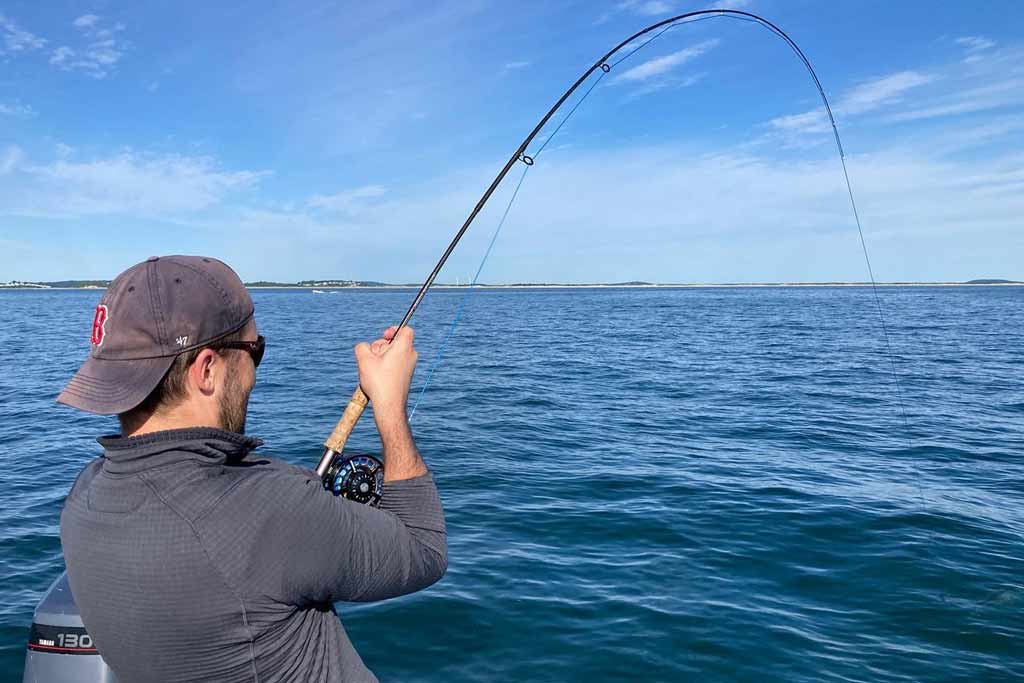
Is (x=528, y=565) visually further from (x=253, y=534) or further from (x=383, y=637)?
(x=253, y=534)

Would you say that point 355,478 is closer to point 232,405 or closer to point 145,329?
point 232,405

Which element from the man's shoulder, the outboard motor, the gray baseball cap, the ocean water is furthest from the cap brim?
the ocean water

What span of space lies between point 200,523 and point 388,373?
0.59 metres

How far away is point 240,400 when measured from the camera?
1744 millimetres

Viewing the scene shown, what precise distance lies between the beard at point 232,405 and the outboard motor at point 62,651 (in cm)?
246

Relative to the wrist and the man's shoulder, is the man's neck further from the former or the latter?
the wrist

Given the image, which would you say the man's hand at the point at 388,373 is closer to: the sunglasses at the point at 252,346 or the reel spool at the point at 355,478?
the sunglasses at the point at 252,346

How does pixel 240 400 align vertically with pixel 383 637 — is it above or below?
above

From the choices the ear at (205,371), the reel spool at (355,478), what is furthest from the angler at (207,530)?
the reel spool at (355,478)

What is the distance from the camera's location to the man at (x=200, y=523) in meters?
1.48

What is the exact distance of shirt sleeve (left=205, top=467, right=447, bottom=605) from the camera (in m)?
1.48

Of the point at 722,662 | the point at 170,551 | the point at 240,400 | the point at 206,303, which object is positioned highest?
the point at 206,303

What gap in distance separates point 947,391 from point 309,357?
2093 cm

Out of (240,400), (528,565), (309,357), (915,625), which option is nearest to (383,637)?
(528,565)
